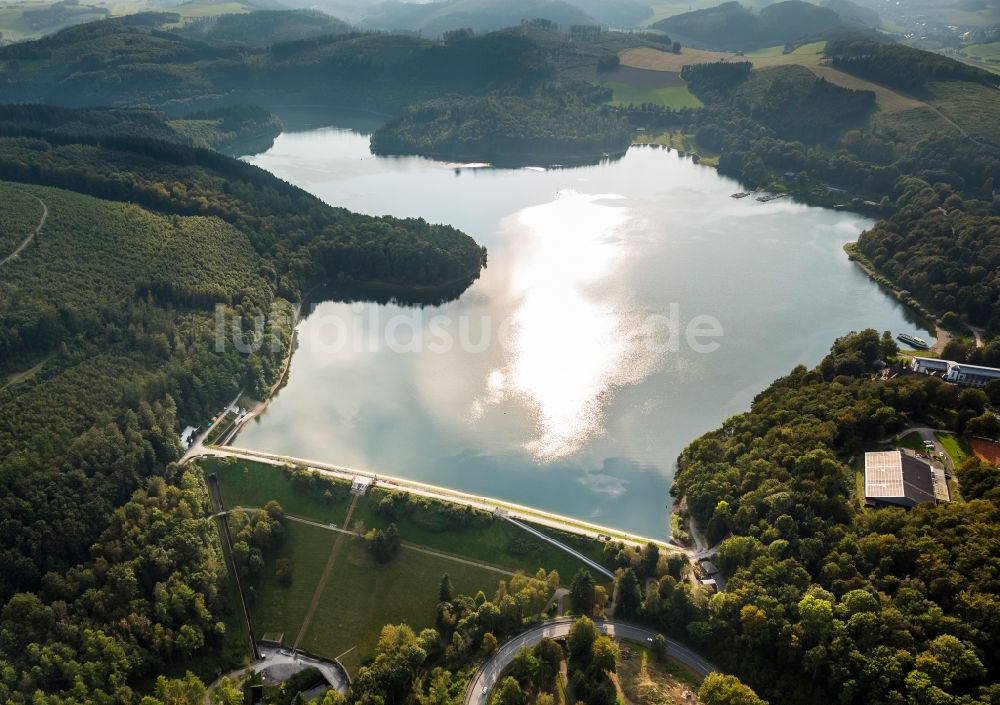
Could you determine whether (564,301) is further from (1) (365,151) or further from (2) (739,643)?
(1) (365,151)

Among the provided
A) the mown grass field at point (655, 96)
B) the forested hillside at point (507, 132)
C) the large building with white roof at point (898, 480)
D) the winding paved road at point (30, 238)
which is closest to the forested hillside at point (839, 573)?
the large building with white roof at point (898, 480)

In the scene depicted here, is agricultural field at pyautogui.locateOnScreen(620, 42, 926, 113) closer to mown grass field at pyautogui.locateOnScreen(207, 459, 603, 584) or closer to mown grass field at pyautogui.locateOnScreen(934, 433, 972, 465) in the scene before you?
mown grass field at pyautogui.locateOnScreen(934, 433, 972, 465)

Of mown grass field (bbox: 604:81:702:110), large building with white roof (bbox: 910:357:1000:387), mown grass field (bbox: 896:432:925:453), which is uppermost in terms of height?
mown grass field (bbox: 604:81:702:110)

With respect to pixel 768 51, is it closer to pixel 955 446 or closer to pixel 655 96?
pixel 655 96

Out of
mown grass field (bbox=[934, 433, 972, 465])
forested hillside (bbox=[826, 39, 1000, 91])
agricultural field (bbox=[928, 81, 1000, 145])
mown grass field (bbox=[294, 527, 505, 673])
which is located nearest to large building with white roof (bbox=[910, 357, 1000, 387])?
mown grass field (bbox=[934, 433, 972, 465])

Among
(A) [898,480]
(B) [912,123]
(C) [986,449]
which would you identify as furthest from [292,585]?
(B) [912,123]

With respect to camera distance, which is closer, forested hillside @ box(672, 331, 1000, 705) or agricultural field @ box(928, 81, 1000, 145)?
forested hillside @ box(672, 331, 1000, 705)

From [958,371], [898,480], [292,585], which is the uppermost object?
[898,480]
